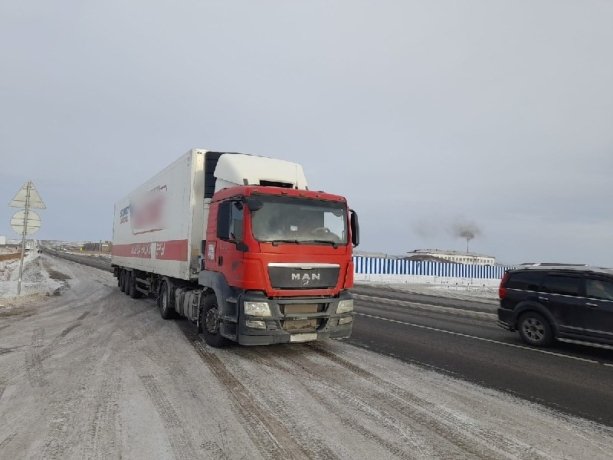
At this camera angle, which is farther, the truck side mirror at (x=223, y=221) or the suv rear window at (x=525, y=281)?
the suv rear window at (x=525, y=281)

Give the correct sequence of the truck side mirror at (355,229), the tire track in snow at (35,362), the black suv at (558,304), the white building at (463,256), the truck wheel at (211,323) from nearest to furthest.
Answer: the tire track in snow at (35,362) < the truck wheel at (211,323) < the truck side mirror at (355,229) < the black suv at (558,304) < the white building at (463,256)

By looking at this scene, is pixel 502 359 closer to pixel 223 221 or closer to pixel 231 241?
pixel 231 241

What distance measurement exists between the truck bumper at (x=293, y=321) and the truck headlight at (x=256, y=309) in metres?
0.06

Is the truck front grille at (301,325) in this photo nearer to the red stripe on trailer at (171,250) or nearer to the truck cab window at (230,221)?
the truck cab window at (230,221)

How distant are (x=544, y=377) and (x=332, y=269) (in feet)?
12.2

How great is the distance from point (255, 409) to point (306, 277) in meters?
2.81

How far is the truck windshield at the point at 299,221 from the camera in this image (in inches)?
298

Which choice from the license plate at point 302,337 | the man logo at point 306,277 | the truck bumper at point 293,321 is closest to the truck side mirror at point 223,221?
the truck bumper at point 293,321

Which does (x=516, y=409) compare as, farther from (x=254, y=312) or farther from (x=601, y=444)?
(x=254, y=312)

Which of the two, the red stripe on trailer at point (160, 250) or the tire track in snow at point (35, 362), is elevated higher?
the red stripe on trailer at point (160, 250)

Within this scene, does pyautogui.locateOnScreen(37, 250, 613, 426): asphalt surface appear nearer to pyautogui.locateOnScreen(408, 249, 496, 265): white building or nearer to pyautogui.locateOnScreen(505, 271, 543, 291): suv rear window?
pyautogui.locateOnScreen(505, 271, 543, 291): suv rear window

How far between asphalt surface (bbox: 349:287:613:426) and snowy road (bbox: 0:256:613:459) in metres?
0.58

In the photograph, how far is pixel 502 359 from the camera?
27.3 feet

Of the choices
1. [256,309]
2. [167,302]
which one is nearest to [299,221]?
→ [256,309]
